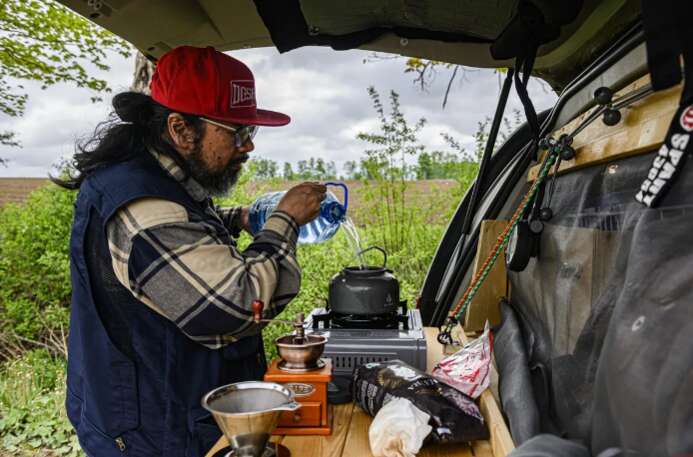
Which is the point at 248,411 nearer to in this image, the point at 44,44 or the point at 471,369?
the point at 471,369

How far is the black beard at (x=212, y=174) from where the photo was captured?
2176 mm

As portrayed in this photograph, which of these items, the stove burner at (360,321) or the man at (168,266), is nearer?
the man at (168,266)

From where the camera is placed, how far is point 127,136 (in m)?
2.13

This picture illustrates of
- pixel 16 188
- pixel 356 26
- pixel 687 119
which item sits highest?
pixel 356 26

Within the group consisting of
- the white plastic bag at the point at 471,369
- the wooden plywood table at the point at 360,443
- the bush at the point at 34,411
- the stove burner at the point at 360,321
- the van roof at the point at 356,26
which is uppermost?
the van roof at the point at 356,26

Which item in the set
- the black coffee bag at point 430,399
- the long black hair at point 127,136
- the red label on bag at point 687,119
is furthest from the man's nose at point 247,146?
the red label on bag at point 687,119

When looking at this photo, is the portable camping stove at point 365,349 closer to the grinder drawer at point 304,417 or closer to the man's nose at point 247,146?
the grinder drawer at point 304,417

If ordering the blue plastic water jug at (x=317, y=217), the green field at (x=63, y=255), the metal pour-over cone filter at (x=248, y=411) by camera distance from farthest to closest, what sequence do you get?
the green field at (x=63, y=255)
the blue plastic water jug at (x=317, y=217)
the metal pour-over cone filter at (x=248, y=411)

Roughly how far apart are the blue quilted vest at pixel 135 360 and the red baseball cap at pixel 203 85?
27 cm

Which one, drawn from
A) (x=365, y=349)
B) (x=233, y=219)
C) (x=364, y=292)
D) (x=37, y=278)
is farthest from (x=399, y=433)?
(x=37, y=278)

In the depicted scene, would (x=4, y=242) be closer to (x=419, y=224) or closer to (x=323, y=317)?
(x=419, y=224)

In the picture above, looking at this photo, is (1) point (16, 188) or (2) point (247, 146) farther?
(1) point (16, 188)

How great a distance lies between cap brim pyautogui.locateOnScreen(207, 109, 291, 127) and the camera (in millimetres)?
2156

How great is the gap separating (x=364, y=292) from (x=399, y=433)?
0.79 metres
